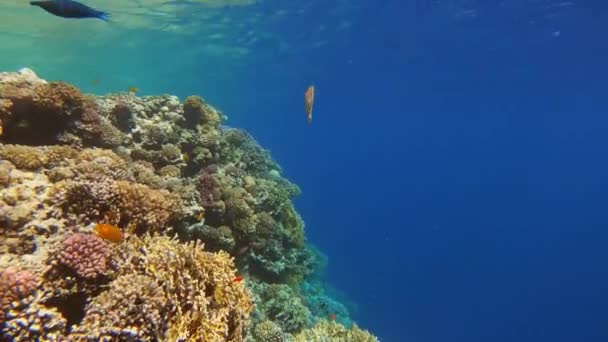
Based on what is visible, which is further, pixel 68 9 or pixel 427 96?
pixel 427 96

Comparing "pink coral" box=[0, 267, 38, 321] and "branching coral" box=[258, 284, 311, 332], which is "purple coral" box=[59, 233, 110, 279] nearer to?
"pink coral" box=[0, 267, 38, 321]

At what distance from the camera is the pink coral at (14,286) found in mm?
2954

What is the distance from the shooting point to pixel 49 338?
9.95 feet

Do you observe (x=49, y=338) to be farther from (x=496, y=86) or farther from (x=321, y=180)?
(x=321, y=180)

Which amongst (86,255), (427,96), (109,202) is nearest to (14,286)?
(86,255)

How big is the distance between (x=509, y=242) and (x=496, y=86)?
379 ft

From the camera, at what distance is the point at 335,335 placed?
5898mm

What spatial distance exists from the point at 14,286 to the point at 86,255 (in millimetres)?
593

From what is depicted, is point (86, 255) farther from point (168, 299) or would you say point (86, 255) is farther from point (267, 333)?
point (267, 333)

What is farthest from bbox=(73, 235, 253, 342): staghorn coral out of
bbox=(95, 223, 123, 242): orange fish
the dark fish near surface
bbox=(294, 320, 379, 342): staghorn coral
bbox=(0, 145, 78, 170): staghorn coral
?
the dark fish near surface

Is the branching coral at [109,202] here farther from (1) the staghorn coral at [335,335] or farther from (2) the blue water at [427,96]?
(2) the blue water at [427,96]

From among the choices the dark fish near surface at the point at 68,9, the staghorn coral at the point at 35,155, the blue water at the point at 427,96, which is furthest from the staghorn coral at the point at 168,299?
the blue water at the point at 427,96

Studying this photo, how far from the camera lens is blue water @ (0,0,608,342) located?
27719 millimetres

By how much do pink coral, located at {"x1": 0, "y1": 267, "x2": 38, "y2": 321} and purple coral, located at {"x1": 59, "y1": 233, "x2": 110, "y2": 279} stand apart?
0.29m
